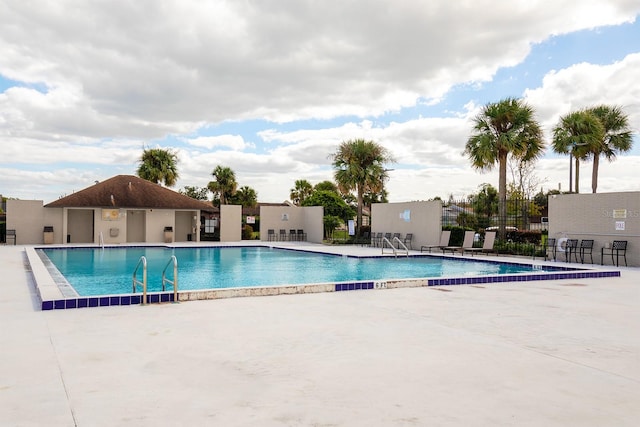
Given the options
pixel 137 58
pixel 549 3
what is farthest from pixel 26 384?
pixel 137 58

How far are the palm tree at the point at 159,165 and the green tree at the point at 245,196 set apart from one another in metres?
7.96

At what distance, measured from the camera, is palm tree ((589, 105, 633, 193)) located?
28.0m

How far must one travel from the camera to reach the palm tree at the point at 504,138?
2045 cm

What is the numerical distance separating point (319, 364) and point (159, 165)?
34.9 m

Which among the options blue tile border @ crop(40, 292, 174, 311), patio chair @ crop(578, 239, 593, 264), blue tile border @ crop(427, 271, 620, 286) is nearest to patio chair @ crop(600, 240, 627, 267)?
patio chair @ crop(578, 239, 593, 264)

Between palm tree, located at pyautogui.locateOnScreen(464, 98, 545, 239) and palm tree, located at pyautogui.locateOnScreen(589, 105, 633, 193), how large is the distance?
9.23 meters

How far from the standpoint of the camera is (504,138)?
20.4 meters

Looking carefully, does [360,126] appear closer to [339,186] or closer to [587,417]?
[339,186]

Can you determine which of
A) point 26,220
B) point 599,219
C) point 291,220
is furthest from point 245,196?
point 599,219

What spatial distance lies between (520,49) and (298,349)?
14.8m

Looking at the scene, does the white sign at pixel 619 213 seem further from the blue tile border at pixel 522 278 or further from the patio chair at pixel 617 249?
the blue tile border at pixel 522 278

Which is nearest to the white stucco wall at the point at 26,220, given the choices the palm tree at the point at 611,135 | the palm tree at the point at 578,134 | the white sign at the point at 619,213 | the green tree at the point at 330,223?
the green tree at the point at 330,223

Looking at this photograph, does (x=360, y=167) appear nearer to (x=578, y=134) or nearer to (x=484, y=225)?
(x=484, y=225)

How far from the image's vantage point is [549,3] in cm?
1231
